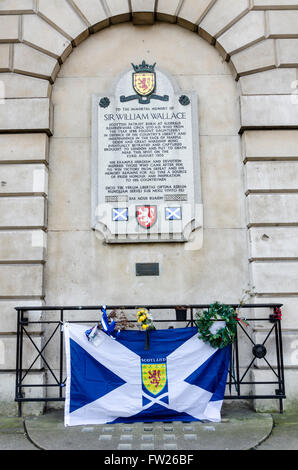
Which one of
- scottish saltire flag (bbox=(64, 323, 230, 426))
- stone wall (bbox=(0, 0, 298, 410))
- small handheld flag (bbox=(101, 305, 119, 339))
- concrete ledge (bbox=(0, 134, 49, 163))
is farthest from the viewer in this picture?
concrete ledge (bbox=(0, 134, 49, 163))

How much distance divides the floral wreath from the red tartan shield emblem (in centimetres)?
192

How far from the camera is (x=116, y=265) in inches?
306

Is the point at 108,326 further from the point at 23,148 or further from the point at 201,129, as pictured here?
the point at 201,129

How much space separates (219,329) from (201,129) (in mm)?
3718

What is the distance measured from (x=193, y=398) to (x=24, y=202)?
4200mm

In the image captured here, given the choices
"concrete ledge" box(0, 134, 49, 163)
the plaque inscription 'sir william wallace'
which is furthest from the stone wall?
the plaque inscription 'sir william wallace'

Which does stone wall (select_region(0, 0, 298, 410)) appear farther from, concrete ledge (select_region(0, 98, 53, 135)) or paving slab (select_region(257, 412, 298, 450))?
paving slab (select_region(257, 412, 298, 450))

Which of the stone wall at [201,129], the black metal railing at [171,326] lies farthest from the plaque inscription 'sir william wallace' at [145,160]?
the black metal railing at [171,326]

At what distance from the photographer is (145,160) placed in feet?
26.3

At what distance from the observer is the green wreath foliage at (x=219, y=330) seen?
6.47 m

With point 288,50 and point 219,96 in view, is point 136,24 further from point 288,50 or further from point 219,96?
point 288,50

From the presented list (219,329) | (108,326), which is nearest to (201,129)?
(219,329)

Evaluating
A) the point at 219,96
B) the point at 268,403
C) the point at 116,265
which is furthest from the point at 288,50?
the point at 268,403

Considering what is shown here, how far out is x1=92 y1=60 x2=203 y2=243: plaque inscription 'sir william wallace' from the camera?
7.79 meters
